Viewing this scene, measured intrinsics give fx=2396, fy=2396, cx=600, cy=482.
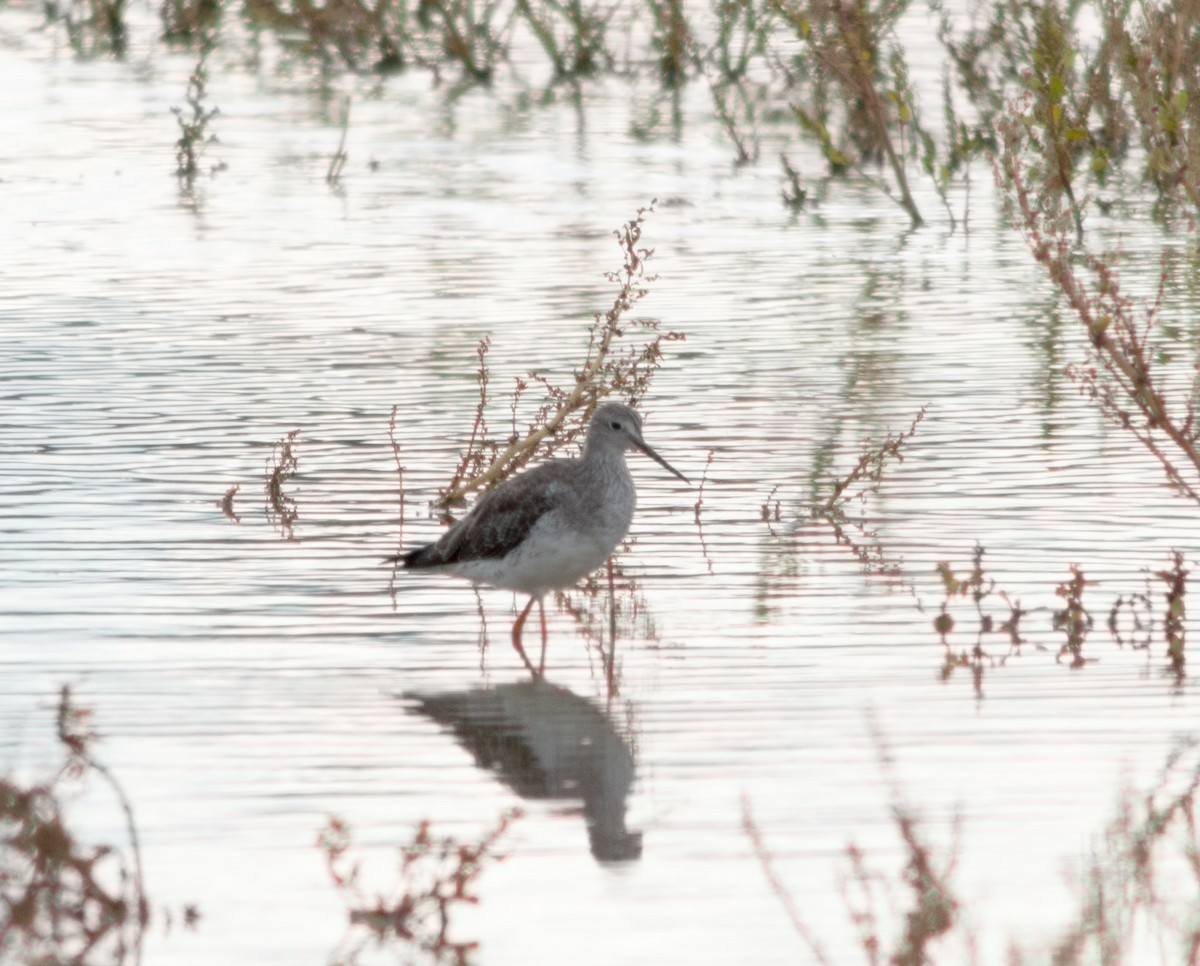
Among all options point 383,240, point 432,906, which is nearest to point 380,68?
point 383,240

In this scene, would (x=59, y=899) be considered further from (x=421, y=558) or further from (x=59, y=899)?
(x=421, y=558)

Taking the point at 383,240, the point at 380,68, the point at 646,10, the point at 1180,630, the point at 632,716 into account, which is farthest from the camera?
the point at 646,10

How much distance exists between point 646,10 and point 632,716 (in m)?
20.7

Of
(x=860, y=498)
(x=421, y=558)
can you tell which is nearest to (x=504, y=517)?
(x=421, y=558)

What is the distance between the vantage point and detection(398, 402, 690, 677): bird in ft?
27.3

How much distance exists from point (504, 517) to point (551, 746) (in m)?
1.42

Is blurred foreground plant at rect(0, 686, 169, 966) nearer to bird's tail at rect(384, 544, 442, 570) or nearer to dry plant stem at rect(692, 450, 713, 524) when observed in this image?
bird's tail at rect(384, 544, 442, 570)

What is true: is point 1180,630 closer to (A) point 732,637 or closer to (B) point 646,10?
(A) point 732,637

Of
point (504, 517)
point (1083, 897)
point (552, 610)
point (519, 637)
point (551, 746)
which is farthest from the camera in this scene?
point (552, 610)

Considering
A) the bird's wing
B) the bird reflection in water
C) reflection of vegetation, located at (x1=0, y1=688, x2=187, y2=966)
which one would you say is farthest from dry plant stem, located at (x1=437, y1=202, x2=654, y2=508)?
reflection of vegetation, located at (x1=0, y1=688, x2=187, y2=966)

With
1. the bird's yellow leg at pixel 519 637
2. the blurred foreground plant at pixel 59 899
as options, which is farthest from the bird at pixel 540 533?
the blurred foreground plant at pixel 59 899

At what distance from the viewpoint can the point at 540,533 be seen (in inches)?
329

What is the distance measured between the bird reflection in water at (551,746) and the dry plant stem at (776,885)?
0.97 ft

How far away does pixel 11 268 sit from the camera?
15.3 metres
